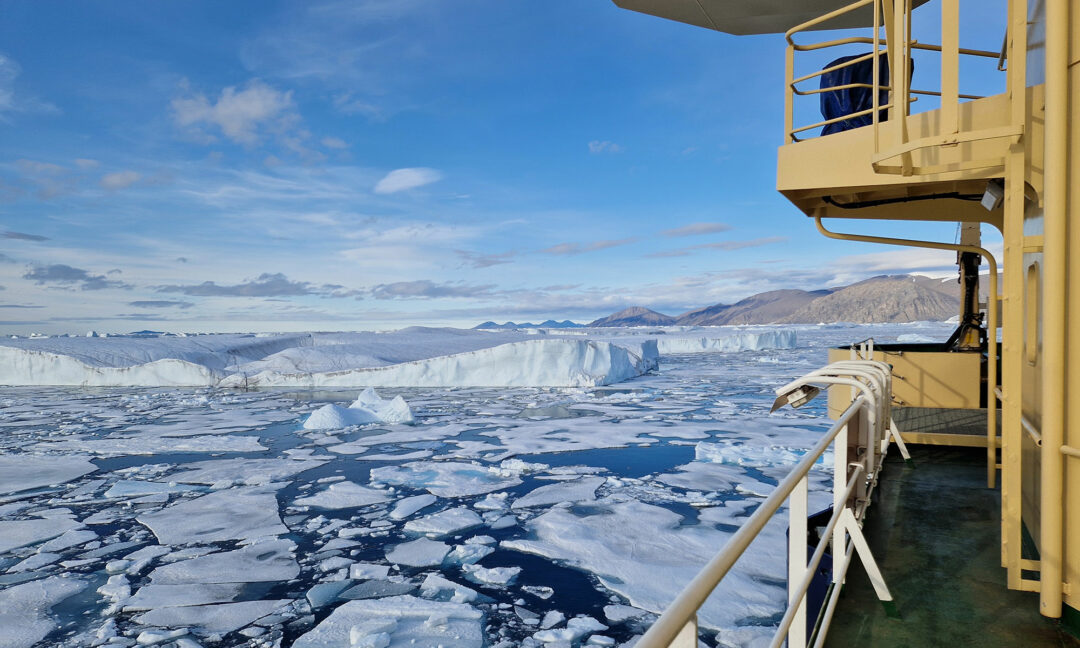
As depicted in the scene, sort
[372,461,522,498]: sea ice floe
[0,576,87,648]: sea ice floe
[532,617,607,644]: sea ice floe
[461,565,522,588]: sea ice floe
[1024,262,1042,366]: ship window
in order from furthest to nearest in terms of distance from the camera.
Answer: [372,461,522,498]: sea ice floe < [461,565,522,588]: sea ice floe < [0,576,87,648]: sea ice floe < [532,617,607,644]: sea ice floe < [1024,262,1042,366]: ship window

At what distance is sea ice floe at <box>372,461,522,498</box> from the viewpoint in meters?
5.71

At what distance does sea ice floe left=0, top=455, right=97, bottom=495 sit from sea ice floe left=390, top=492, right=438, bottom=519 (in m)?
3.82

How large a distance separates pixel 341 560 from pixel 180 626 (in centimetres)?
102

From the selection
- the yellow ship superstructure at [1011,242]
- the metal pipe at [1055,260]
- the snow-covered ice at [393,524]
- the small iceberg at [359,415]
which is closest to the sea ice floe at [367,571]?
the snow-covered ice at [393,524]

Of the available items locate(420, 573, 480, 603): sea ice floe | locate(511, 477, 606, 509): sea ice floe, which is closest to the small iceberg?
locate(511, 477, 606, 509): sea ice floe

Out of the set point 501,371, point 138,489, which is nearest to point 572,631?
point 138,489

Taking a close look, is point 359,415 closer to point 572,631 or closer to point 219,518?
point 219,518

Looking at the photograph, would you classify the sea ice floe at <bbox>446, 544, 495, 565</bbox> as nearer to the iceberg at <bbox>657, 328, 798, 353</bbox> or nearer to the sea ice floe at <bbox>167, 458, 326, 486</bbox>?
the sea ice floe at <bbox>167, 458, 326, 486</bbox>

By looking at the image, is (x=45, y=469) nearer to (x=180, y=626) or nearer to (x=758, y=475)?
(x=180, y=626)

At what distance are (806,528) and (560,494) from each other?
13.5 feet

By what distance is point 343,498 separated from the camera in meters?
5.45

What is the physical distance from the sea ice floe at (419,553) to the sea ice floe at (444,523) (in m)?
0.18

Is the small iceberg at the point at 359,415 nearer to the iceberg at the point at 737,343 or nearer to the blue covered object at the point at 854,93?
the blue covered object at the point at 854,93

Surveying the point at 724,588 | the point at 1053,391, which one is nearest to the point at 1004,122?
the point at 1053,391
